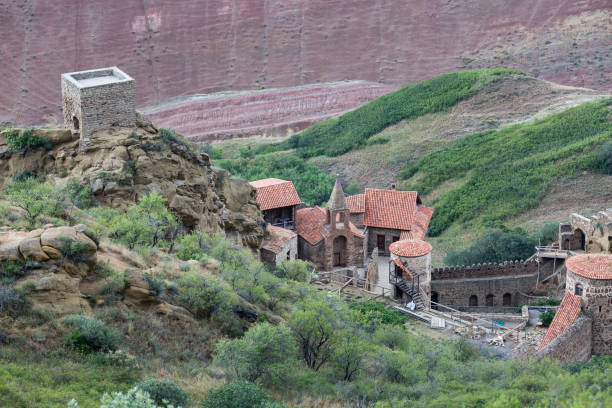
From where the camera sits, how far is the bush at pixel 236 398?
22.8 metres

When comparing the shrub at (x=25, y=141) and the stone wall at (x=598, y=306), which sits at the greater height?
the shrub at (x=25, y=141)

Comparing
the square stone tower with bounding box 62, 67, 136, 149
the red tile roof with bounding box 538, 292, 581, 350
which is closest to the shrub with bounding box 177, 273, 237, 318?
the square stone tower with bounding box 62, 67, 136, 149

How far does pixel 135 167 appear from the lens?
40.3 metres

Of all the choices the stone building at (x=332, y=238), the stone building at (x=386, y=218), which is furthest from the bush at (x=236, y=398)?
the stone building at (x=386, y=218)

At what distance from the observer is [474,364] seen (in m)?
33.4

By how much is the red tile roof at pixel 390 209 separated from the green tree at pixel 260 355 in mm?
26756

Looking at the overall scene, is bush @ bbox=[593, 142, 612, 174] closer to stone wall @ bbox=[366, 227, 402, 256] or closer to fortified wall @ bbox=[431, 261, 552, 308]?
fortified wall @ bbox=[431, 261, 552, 308]

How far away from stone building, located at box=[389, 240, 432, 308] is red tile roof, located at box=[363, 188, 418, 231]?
501 centimetres

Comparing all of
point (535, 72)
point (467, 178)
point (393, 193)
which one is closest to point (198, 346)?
point (393, 193)

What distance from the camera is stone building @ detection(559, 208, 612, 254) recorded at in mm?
50719

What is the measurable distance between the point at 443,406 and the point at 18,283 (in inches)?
524

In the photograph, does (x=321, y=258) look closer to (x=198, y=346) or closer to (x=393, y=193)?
(x=393, y=193)

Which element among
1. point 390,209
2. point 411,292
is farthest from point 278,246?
point 390,209

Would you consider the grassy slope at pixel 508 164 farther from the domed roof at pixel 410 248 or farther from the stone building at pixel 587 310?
the stone building at pixel 587 310
